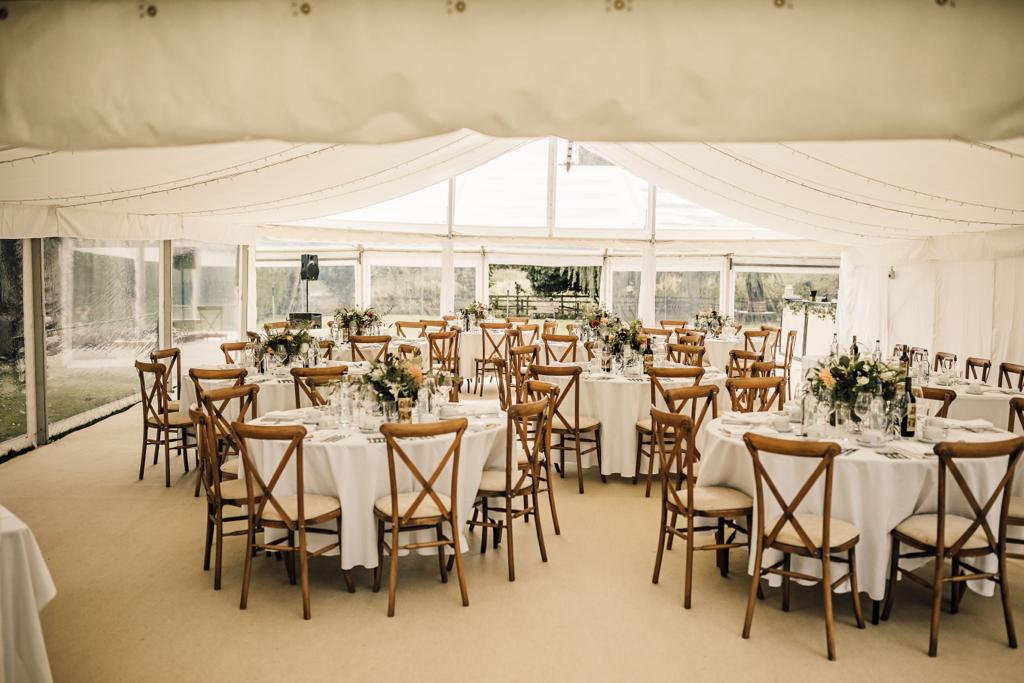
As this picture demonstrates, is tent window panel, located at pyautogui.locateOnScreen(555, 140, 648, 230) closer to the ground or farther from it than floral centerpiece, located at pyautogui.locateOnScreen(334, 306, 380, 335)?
farther from it

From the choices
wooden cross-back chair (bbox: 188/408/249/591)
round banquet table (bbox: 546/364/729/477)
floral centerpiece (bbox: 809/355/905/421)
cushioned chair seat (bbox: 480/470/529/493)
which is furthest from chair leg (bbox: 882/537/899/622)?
wooden cross-back chair (bbox: 188/408/249/591)

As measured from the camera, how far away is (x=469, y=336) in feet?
38.0

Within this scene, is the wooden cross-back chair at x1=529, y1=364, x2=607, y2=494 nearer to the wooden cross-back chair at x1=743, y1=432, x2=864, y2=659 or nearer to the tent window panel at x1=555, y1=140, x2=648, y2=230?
the wooden cross-back chair at x1=743, y1=432, x2=864, y2=659

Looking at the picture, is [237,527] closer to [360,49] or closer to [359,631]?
[359,631]

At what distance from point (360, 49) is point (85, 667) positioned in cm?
332

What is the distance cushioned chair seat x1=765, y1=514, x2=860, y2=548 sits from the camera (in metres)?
3.62

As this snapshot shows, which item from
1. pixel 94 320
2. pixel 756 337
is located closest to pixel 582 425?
pixel 94 320

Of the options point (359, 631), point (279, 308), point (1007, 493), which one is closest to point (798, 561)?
point (1007, 493)

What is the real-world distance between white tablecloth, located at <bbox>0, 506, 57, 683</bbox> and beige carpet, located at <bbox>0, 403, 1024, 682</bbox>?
727mm

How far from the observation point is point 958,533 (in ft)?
12.2

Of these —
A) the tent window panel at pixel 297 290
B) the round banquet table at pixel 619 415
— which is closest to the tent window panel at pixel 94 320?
the tent window panel at pixel 297 290

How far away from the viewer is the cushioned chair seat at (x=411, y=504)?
400cm

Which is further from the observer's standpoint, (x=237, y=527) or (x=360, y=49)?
(x=237, y=527)

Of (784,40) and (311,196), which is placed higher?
(311,196)
